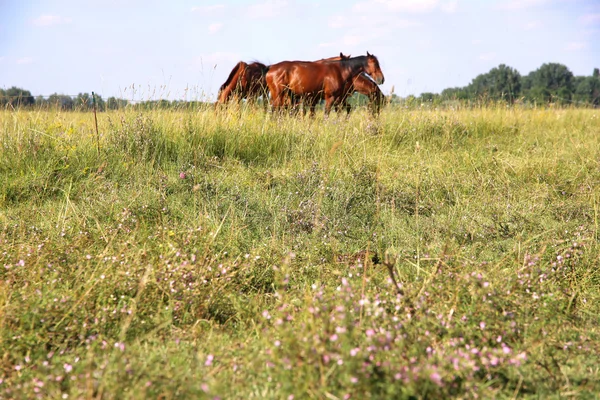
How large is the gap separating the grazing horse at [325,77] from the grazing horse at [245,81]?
0.52 metres

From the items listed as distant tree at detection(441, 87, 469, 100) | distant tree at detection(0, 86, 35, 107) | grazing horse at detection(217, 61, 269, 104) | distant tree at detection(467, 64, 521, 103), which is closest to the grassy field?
distant tree at detection(0, 86, 35, 107)

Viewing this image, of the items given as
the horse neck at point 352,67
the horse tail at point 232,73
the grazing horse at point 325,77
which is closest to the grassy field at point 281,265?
the grazing horse at point 325,77

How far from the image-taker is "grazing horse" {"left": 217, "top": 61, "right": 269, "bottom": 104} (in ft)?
28.7

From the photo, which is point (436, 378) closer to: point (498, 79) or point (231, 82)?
point (231, 82)

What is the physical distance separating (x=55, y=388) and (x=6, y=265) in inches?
55.2

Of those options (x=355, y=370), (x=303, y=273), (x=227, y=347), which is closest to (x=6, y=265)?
(x=227, y=347)

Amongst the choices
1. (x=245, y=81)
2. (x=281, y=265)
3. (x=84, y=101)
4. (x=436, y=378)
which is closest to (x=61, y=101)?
(x=84, y=101)

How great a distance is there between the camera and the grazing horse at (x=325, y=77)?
814 centimetres

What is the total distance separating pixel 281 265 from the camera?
10.9 feet

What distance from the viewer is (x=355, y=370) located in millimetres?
1870

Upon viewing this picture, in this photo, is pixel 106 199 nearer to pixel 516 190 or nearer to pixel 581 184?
pixel 516 190

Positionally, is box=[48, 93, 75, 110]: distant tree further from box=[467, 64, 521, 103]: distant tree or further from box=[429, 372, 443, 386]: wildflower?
box=[467, 64, 521, 103]: distant tree

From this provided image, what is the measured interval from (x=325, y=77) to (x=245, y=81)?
1.52 metres

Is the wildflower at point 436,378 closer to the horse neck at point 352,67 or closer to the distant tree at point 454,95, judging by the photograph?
the horse neck at point 352,67
